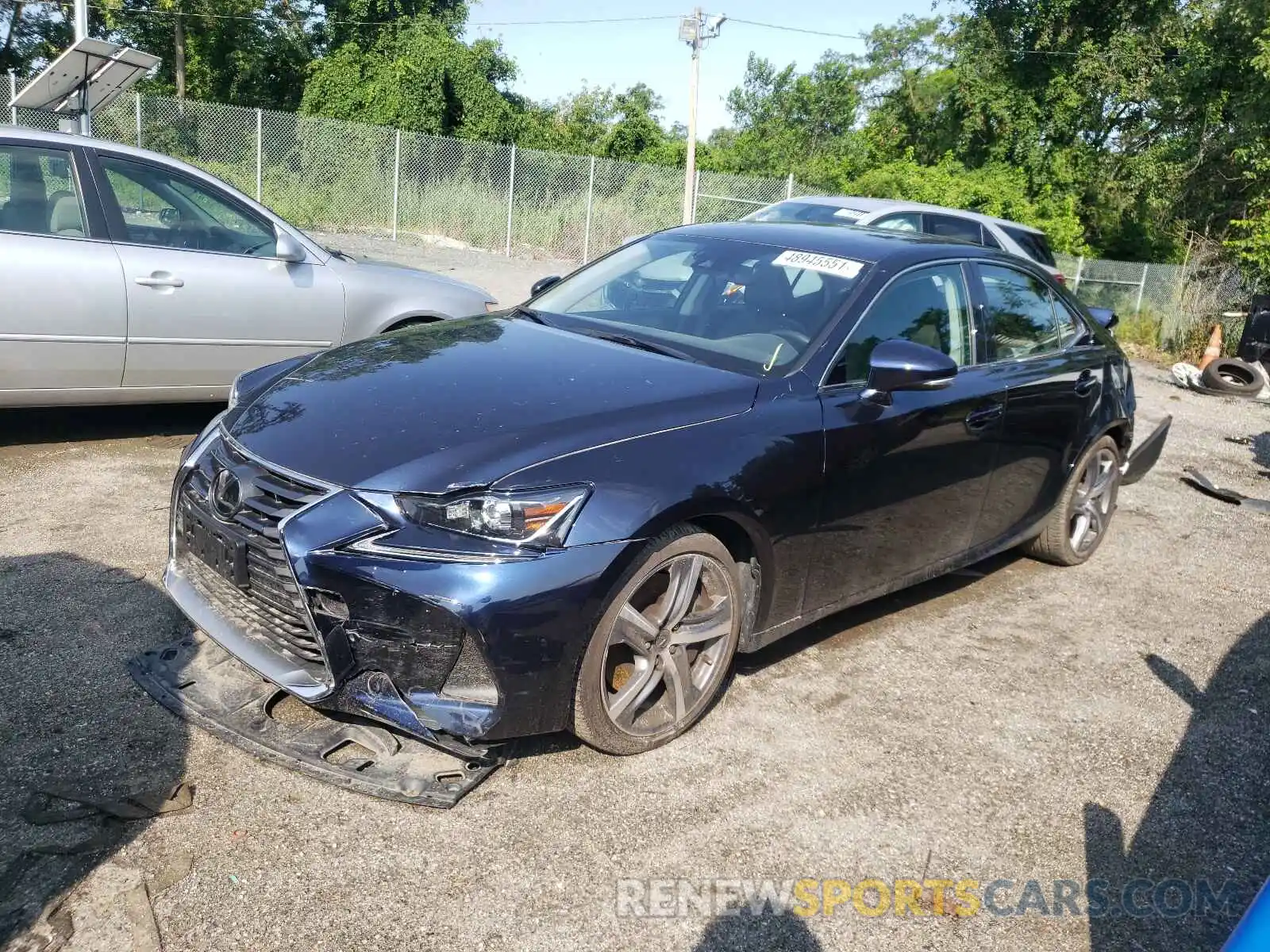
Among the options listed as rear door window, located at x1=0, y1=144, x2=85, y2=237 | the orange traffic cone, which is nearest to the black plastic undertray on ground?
rear door window, located at x1=0, y1=144, x2=85, y2=237

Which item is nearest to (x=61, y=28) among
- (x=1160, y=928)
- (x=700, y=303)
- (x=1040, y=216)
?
(x=1040, y=216)

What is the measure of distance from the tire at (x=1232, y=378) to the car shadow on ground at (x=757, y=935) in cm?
1248

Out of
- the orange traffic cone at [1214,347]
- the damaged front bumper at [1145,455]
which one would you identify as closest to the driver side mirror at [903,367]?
the damaged front bumper at [1145,455]

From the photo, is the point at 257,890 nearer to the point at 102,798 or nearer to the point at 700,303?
the point at 102,798

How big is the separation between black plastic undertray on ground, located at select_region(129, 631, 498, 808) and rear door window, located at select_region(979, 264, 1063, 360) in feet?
9.73

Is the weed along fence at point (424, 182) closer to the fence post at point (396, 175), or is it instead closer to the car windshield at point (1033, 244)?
the fence post at point (396, 175)

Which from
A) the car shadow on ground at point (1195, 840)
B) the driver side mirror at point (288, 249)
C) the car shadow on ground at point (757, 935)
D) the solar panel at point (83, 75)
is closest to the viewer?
the car shadow on ground at point (757, 935)

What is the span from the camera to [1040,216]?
28.3 m

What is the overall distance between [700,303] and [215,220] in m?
3.34

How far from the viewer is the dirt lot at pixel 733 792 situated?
261cm

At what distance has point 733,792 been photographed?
3.22m

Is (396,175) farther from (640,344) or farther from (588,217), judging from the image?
(640,344)

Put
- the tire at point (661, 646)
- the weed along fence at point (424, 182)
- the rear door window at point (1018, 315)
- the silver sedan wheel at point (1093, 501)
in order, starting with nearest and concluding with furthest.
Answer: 1. the tire at point (661, 646)
2. the rear door window at point (1018, 315)
3. the silver sedan wheel at point (1093, 501)
4. the weed along fence at point (424, 182)

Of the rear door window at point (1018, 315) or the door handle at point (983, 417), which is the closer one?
the door handle at point (983, 417)
